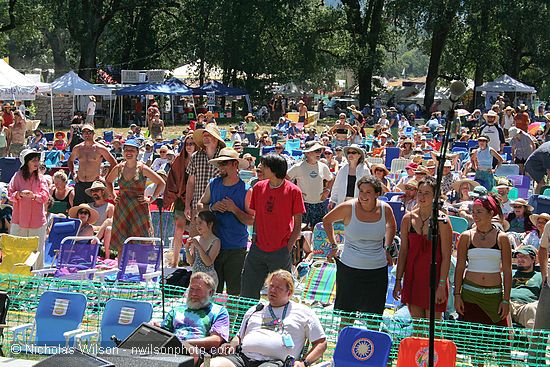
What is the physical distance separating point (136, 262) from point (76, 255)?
2.62 ft

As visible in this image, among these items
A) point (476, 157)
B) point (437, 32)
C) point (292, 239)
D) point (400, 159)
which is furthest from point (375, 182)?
point (437, 32)

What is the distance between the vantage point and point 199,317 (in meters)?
6.26

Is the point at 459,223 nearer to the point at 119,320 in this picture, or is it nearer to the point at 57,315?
the point at 119,320

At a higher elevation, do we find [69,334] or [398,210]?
[398,210]

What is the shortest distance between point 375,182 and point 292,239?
0.84 metres

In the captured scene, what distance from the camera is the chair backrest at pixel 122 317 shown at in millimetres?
6418

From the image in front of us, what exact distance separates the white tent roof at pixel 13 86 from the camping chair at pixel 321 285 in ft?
69.3

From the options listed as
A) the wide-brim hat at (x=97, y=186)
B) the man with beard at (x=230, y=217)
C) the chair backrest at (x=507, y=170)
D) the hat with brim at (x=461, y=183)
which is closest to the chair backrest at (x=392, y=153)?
the chair backrest at (x=507, y=170)

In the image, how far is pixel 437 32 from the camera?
42469mm

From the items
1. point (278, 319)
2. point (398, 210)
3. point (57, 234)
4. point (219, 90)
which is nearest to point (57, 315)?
point (278, 319)

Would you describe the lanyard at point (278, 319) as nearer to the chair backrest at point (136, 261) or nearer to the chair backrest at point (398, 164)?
the chair backrest at point (136, 261)

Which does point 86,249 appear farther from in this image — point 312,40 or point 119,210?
point 312,40

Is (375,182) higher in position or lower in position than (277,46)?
lower

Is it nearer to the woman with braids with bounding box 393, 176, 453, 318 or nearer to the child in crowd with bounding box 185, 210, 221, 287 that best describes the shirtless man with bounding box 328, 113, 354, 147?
the child in crowd with bounding box 185, 210, 221, 287
